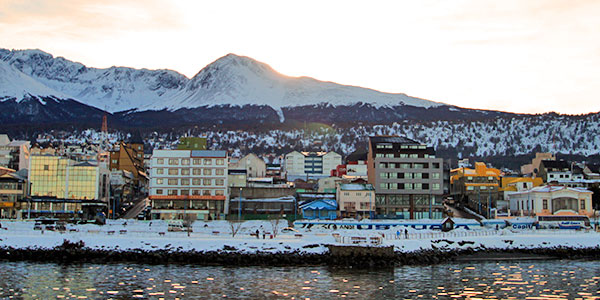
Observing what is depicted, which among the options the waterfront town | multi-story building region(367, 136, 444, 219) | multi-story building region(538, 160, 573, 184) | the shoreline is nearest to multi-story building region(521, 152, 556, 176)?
multi-story building region(538, 160, 573, 184)

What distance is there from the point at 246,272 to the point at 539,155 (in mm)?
100389

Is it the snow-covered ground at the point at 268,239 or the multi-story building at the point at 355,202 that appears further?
the multi-story building at the point at 355,202

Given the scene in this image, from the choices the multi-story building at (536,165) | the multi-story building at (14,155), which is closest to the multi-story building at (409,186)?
the multi-story building at (536,165)

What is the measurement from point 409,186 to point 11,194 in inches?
2135

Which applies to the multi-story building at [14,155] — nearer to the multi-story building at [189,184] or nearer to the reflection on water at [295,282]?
the multi-story building at [189,184]

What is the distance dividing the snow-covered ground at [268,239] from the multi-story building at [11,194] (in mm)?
20084

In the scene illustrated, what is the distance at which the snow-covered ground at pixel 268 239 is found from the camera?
5678cm

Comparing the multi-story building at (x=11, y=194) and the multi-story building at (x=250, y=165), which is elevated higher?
the multi-story building at (x=250, y=165)

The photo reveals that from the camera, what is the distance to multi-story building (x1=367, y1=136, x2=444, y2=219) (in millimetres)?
94812

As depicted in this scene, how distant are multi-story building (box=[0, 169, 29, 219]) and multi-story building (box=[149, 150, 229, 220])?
56.3ft

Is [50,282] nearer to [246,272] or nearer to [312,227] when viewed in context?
[246,272]

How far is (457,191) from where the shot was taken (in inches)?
4638

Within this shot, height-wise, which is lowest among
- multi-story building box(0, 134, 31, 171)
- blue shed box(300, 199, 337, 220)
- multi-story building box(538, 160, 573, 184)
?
blue shed box(300, 199, 337, 220)

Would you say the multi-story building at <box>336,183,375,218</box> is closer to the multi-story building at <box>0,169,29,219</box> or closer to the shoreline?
the shoreline
